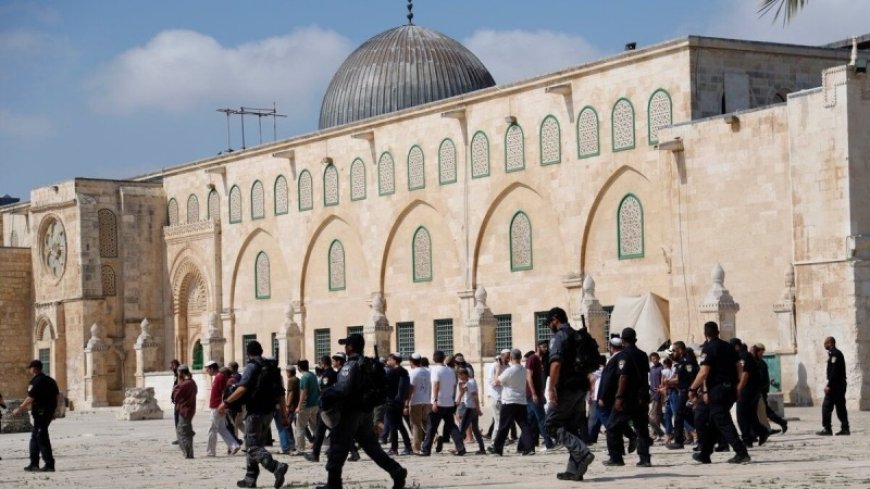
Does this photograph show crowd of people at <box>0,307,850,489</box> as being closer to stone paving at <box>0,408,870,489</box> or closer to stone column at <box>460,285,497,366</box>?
stone paving at <box>0,408,870,489</box>

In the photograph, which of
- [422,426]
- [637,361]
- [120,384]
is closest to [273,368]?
[637,361]

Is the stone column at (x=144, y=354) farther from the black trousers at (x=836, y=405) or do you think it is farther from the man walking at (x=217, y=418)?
the black trousers at (x=836, y=405)

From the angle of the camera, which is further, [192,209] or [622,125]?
[192,209]

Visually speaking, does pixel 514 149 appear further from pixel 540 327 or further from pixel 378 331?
pixel 378 331

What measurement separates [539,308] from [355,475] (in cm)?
1805

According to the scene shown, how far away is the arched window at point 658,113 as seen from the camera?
98.3 ft

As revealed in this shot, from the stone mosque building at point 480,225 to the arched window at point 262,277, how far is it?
61 mm

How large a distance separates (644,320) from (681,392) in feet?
35.2

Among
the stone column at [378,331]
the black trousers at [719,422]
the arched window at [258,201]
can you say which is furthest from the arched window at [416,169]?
the black trousers at [719,422]

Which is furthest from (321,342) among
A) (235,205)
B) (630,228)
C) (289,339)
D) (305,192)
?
(630,228)

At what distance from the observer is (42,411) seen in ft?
57.0

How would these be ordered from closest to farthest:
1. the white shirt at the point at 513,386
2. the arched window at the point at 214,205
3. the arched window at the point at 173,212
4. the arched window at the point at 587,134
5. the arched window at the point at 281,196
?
the white shirt at the point at 513,386, the arched window at the point at 587,134, the arched window at the point at 281,196, the arched window at the point at 214,205, the arched window at the point at 173,212

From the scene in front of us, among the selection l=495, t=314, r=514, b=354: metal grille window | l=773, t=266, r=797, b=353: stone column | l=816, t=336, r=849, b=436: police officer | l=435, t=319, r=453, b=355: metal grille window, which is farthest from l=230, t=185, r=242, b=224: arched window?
l=816, t=336, r=849, b=436: police officer

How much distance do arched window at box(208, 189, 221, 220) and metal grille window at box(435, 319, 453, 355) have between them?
9.98 metres
